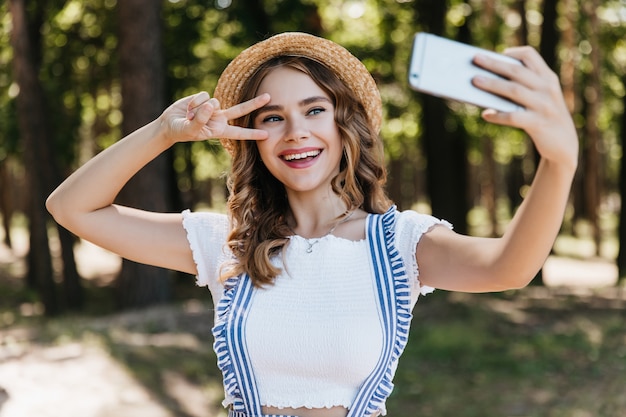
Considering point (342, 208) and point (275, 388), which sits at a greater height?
point (342, 208)

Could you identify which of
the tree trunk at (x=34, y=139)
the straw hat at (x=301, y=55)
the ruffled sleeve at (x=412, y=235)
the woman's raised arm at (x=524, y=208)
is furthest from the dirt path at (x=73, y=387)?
the tree trunk at (x=34, y=139)

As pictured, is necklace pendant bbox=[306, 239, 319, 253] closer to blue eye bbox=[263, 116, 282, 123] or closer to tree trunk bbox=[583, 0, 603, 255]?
blue eye bbox=[263, 116, 282, 123]

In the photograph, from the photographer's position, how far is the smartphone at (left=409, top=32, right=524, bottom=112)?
1.72 meters

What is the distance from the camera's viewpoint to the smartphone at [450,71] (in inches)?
67.7

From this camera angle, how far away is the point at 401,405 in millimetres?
8133

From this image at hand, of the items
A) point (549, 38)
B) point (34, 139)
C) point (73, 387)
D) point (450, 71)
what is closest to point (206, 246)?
point (450, 71)

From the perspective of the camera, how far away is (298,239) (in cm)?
271

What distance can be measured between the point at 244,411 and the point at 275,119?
0.89 metres

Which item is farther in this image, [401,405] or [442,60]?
[401,405]

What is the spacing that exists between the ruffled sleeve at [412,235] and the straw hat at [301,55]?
567 mm

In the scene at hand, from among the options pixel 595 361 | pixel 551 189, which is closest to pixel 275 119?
pixel 551 189

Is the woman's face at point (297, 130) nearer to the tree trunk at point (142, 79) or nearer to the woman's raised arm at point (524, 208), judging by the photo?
the woman's raised arm at point (524, 208)

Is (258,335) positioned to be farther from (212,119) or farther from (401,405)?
(401,405)

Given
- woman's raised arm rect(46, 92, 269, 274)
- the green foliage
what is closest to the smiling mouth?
woman's raised arm rect(46, 92, 269, 274)
